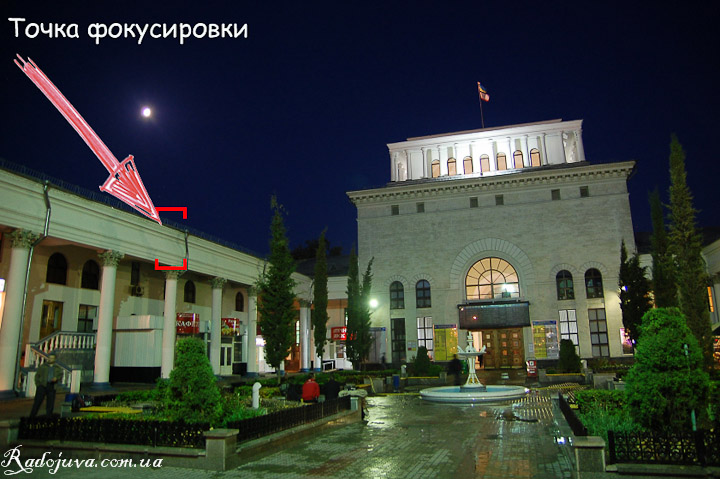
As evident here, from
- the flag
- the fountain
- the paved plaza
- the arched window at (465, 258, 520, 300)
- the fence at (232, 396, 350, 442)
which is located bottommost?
the paved plaza

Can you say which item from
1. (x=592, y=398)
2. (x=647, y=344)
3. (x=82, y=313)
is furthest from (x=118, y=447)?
(x=82, y=313)

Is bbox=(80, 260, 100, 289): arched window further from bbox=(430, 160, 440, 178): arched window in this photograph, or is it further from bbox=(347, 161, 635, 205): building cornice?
bbox=(430, 160, 440, 178): arched window

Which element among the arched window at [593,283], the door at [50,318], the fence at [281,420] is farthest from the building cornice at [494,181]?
the fence at [281,420]

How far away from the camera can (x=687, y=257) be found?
22344mm

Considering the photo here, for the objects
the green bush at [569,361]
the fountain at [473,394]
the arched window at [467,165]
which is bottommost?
the fountain at [473,394]

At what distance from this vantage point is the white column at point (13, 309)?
59.2 ft

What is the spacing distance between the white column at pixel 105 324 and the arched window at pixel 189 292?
31.9ft

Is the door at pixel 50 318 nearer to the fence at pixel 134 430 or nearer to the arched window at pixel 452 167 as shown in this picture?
the fence at pixel 134 430

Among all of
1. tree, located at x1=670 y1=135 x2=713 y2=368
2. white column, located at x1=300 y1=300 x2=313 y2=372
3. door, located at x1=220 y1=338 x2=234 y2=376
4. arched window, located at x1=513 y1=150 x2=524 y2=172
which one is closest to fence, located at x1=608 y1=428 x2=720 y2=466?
tree, located at x1=670 y1=135 x2=713 y2=368

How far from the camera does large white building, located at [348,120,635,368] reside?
119 feet

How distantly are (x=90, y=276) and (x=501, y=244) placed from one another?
2747 centimetres

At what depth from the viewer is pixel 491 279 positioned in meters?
38.8

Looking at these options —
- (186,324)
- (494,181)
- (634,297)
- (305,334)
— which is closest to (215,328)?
(186,324)

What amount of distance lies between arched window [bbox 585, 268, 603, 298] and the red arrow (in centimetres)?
2904
